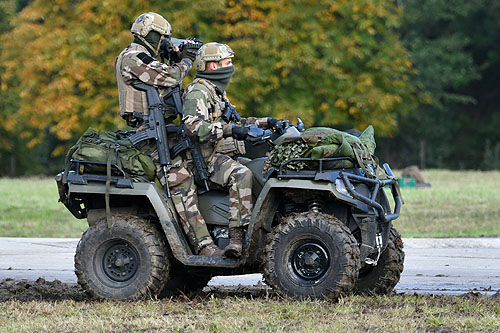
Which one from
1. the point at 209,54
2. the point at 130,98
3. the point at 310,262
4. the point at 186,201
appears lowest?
the point at 310,262

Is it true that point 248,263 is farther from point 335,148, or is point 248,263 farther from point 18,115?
point 18,115

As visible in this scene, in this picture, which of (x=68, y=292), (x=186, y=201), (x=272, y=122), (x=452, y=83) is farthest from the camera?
(x=452, y=83)

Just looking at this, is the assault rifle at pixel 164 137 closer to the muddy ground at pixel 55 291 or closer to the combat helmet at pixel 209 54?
the combat helmet at pixel 209 54

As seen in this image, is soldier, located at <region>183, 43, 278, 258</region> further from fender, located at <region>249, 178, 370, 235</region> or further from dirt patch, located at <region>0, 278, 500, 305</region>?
dirt patch, located at <region>0, 278, 500, 305</region>

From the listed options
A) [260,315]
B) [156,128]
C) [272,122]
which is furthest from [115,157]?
[260,315]

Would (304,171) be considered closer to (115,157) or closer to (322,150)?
(322,150)

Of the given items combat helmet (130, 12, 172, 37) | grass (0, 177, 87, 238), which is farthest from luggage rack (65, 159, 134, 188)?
grass (0, 177, 87, 238)

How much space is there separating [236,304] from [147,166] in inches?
57.4

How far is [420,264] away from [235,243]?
4.38m

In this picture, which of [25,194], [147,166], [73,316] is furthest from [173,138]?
[25,194]

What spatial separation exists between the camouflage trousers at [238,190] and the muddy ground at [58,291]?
74cm

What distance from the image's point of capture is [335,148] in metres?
7.71

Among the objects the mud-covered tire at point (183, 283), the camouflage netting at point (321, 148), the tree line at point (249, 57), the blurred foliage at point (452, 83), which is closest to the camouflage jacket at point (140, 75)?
the camouflage netting at point (321, 148)

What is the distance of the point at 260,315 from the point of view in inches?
280
